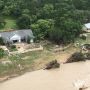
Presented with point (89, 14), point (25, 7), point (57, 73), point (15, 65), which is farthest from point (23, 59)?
point (89, 14)

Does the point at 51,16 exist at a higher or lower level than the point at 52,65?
higher

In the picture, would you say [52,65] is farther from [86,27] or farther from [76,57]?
[86,27]

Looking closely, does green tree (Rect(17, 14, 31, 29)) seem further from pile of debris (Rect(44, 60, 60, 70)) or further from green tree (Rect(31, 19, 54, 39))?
pile of debris (Rect(44, 60, 60, 70))

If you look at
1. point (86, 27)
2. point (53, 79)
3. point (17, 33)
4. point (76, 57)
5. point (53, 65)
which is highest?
point (17, 33)

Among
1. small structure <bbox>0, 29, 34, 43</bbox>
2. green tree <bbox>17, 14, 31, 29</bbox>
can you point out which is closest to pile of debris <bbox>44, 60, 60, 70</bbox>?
small structure <bbox>0, 29, 34, 43</bbox>

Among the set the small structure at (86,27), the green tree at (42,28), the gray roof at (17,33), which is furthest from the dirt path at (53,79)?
the small structure at (86,27)

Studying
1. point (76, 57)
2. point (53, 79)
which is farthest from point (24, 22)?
point (53, 79)

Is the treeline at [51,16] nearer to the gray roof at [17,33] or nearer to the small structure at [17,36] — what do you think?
the gray roof at [17,33]
